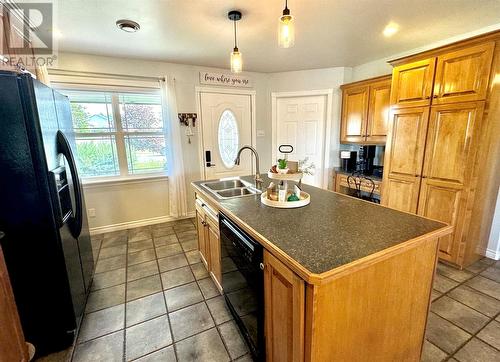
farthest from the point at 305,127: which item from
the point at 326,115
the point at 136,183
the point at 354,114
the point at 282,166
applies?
the point at 136,183

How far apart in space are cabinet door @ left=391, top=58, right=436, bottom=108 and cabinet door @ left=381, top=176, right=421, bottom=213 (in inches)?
32.9

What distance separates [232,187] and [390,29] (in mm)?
2356

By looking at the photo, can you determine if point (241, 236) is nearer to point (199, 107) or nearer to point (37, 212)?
point (37, 212)

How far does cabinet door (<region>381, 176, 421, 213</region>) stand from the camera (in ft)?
8.59

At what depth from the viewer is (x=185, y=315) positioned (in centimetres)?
186

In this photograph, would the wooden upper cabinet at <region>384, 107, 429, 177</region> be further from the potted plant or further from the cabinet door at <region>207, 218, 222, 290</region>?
the cabinet door at <region>207, 218, 222, 290</region>

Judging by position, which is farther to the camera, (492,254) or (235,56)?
(492,254)

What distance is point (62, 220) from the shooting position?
154cm

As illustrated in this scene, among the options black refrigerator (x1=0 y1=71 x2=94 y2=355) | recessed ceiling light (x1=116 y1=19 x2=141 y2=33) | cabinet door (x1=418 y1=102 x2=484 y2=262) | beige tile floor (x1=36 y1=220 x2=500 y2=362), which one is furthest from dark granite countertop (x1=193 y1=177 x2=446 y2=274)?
recessed ceiling light (x1=116 y1=19 x2=141 y2=33)

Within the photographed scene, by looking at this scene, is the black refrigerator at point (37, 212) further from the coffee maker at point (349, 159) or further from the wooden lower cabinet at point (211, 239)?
the coffee maker at point (349, 159)

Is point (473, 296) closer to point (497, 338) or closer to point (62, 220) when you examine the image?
point (497, 338)

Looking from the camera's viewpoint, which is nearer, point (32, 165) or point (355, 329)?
point (355, 329)

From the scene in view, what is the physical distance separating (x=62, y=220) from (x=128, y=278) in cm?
111

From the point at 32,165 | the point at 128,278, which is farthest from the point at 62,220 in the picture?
the point at 128,278
